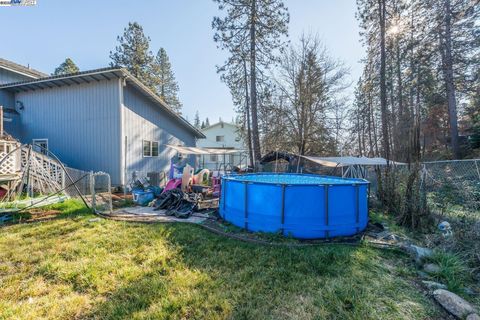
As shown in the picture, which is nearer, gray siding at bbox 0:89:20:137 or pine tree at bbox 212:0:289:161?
gray siding at bbox 0:89:20:137

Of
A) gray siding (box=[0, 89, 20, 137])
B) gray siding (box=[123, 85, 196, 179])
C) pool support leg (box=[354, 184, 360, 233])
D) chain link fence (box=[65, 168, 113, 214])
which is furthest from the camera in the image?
gray siding (box=[0, 89, 20, 137])

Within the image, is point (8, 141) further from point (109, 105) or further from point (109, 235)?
point (109, 235)

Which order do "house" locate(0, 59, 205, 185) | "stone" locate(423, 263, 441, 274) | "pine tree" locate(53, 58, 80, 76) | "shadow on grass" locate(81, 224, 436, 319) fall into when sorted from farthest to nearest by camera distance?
1. "pine tree" locate(53, 58, 80, 76)
2. "house" locate(0, 59, 205, 185)
3. "stone" locate(423, 263, 441, 274)
4. "shadow on grass" locate(81, 224, 436, 319)

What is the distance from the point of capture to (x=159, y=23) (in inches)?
487

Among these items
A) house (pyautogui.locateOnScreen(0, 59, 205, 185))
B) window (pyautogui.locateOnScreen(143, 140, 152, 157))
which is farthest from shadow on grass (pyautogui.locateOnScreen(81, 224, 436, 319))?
window (pyautogui.locateOnScreen(143, 140, 152, 157))

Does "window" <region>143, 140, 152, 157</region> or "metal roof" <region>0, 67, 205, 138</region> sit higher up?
"metal roof" <region>0, 67, 205, 138</region>

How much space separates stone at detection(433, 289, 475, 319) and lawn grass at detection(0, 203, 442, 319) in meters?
0.18

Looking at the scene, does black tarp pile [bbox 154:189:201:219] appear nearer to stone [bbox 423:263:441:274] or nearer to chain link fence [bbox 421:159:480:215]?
stone [bbox 423:263:441:274]

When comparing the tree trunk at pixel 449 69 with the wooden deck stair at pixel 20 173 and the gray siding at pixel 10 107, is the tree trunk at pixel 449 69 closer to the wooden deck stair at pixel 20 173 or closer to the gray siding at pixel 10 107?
the wooden deck stair at pixel 20 173

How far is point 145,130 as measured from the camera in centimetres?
1316

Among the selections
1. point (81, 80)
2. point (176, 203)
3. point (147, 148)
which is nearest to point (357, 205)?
point (176, 203)

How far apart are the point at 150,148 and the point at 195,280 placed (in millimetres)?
11539

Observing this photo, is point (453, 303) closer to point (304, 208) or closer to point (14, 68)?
→ point (304, 208)

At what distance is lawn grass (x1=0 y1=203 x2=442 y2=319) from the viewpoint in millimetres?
2682
